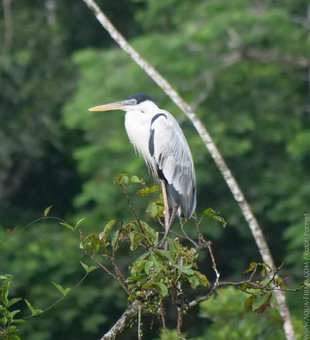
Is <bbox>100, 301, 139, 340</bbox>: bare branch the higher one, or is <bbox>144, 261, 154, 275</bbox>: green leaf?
<bbox>144, 261, 154, 275</bbox>: green leaf

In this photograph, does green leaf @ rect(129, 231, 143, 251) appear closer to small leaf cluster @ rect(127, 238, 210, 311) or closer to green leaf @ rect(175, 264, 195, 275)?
small leaf cluster @ rect(127, 238, 210, 311)

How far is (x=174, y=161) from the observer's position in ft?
14.4

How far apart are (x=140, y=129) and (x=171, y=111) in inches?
186

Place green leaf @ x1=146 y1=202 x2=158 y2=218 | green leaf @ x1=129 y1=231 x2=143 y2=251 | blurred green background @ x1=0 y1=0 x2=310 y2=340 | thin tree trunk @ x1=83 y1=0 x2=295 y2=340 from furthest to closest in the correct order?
blurred green background @ x1=0 y1=0 x2=310 y2=340 < thin tree trunk @ x1=83 y1=0 x2=295 y2=340 < green leaf @ x1=146 y1=202 x2=158 y2=218 < green leaf @ x1=129 y1=231 x2=143 y2=251

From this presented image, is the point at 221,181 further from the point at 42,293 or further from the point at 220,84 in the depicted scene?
the point at 42,293

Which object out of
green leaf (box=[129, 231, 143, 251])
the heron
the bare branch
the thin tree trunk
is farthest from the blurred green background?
green leaf (box=[129, 231, 143, 251])

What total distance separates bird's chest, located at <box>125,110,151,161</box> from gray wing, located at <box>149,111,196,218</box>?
0.12 metres

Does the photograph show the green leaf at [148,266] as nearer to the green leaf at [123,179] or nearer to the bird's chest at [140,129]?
the green leaf at [123,179]

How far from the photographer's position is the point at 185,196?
4383 millimetres

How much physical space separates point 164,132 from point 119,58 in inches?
223

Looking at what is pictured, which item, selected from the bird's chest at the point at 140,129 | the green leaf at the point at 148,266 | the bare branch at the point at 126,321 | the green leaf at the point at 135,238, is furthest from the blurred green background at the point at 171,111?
the green leaf at the point at 148,266

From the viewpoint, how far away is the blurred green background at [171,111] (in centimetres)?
947

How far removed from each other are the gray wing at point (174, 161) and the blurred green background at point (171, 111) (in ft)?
13.7

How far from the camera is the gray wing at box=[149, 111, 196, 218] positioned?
434 centimetres
